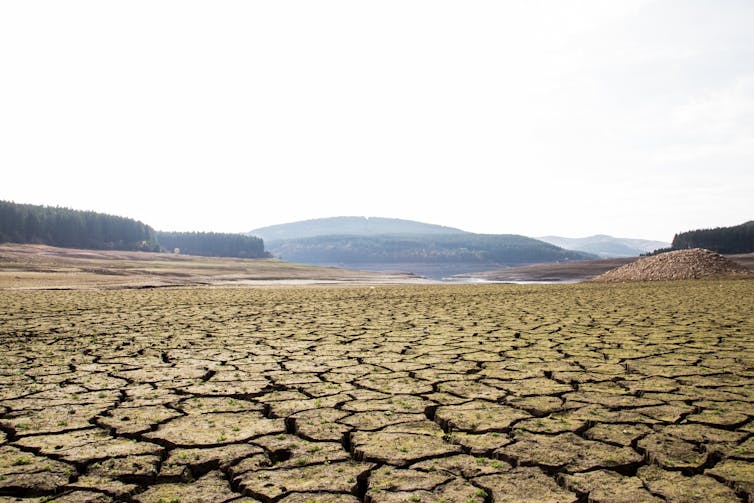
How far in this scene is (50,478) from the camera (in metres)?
2.56

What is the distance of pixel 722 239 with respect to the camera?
230 feet

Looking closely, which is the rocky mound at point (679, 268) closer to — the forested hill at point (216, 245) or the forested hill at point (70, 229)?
the forested hill at point (70, 229)

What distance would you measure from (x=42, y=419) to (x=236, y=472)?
179 centimetres

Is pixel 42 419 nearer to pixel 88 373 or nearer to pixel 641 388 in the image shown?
pixel 88 373

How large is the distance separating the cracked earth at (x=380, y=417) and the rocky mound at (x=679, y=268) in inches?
Answer: 753

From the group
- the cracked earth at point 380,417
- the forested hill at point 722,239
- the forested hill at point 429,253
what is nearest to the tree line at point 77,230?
the forested hill at point 429,253

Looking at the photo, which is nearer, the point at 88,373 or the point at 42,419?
the point at 42,419

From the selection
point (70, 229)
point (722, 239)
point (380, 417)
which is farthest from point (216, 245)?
point (380, 417)

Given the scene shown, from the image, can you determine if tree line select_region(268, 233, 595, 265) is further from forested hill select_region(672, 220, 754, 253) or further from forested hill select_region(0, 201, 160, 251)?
forested hill select_region(0, 201, 160, 251)

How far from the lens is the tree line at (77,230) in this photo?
6894 cm

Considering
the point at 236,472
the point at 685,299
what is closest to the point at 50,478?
the point at 236,472

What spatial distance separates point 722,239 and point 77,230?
299 ft

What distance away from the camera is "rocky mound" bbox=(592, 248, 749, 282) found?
24.3 metres

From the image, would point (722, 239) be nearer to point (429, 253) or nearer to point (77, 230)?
point (429, 253)
